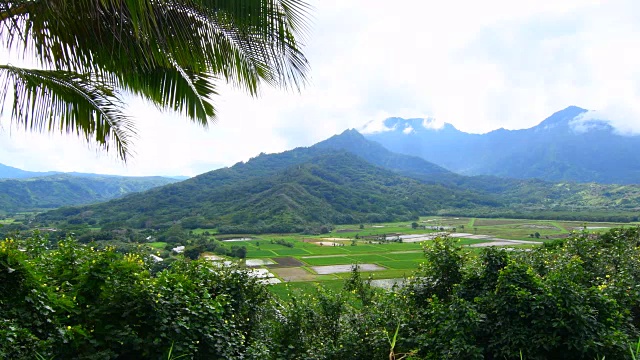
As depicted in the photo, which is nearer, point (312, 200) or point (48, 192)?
point (312, 200)

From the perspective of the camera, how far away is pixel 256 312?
22.0 ft

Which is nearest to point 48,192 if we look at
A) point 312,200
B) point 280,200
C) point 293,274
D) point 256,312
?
point 280,200

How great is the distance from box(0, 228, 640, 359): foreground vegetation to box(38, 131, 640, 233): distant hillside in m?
45.2

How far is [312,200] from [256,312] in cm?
7902

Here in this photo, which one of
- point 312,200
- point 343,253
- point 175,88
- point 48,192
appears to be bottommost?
point 343,253

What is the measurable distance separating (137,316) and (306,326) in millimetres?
3766

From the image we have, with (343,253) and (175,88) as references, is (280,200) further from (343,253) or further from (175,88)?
(175,88)

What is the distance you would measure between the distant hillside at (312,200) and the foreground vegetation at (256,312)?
148ft

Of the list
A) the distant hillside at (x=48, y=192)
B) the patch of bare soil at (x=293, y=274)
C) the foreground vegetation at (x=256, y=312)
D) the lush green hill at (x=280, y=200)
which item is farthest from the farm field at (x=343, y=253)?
the distant hillside at (x=48, y=192)

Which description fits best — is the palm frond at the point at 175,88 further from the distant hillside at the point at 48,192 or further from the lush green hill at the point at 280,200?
the distant hillside at the point at 48,192

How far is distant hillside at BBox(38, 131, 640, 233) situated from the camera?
64.0 metres

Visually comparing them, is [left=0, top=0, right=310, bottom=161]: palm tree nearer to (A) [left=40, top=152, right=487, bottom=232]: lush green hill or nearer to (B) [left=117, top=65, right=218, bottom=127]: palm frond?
(B) [left=117, top=65, right=218, bottom=127]: palm frond

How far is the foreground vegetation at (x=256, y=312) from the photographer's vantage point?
3.54 m

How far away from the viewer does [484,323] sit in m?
4.89
